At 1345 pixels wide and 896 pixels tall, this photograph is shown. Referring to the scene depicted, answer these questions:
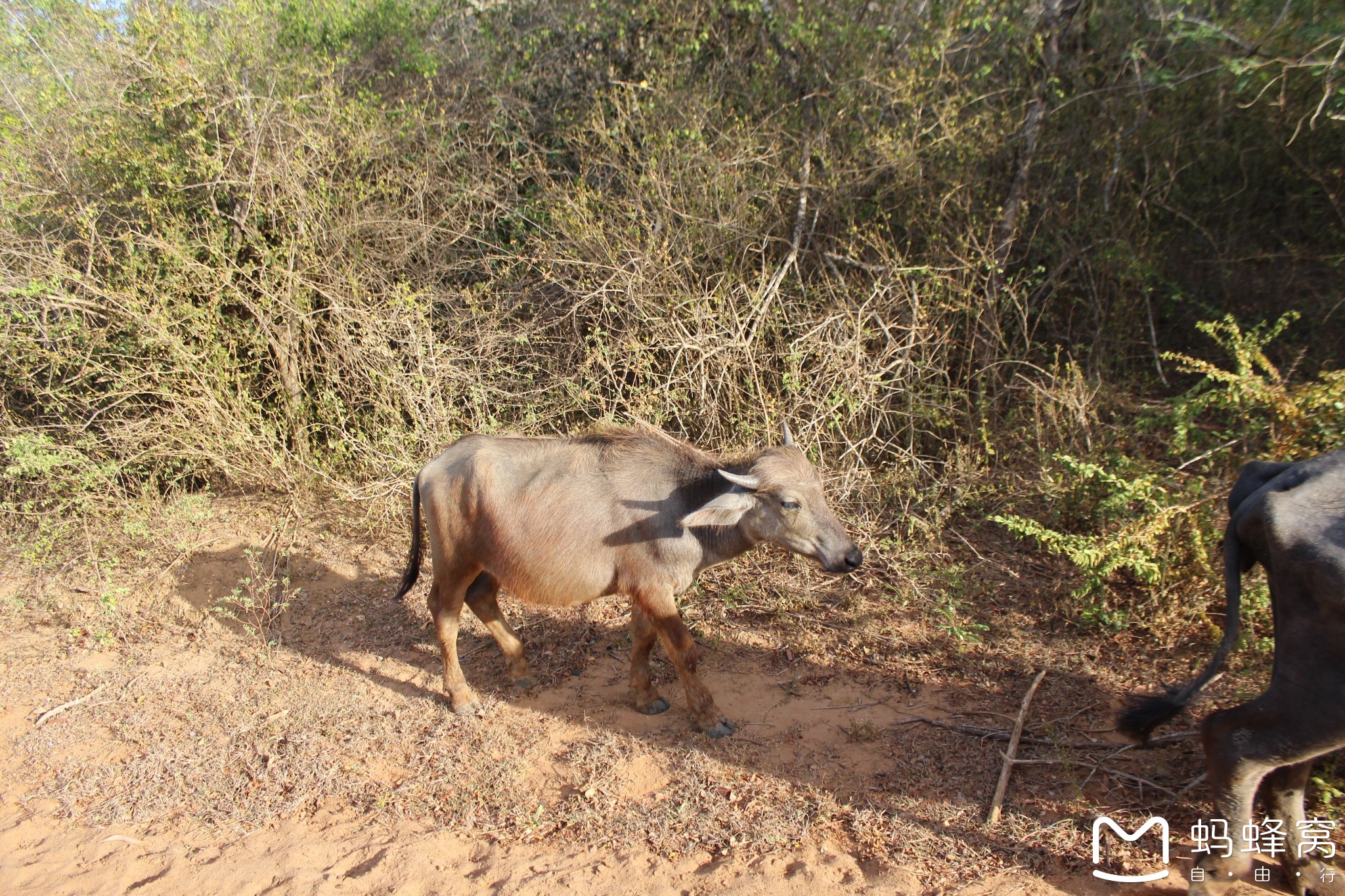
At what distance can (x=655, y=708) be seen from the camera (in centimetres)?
478

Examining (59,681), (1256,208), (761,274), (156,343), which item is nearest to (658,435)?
(761,274)

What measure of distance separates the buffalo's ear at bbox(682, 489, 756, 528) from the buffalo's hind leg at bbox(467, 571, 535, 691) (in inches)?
58.9

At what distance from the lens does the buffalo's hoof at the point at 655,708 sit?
4.79m

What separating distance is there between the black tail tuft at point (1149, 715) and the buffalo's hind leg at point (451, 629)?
3442 millimetres

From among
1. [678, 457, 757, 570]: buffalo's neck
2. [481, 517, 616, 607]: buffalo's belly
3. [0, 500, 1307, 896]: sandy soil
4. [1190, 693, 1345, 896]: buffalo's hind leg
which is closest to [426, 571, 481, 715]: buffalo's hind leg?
[0, 500, 1307, 896]: sandy soil

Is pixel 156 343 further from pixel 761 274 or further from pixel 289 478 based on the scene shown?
pixel 761 274

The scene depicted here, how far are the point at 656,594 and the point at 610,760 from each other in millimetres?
908

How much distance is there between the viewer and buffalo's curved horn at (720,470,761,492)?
4363 mm

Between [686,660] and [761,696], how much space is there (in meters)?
0.68

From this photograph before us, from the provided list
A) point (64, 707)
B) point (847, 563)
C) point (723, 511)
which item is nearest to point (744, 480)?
point (723, 511)

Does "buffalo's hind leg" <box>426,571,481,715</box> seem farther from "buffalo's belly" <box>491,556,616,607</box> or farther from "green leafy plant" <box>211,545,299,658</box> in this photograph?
"green leafy plant" <box>211,545,299,658</box>

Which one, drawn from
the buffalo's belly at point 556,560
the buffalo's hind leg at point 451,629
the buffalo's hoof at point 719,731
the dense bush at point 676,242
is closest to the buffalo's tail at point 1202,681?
the buffalo's hoof at point 719,731

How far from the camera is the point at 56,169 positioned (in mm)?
7785

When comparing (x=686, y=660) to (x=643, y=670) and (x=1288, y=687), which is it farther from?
(x=1288, y=687)
